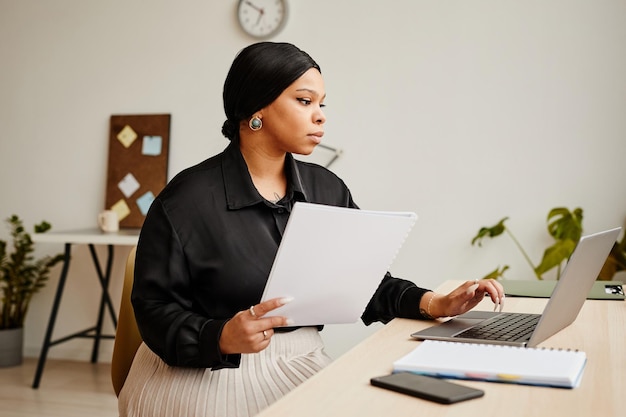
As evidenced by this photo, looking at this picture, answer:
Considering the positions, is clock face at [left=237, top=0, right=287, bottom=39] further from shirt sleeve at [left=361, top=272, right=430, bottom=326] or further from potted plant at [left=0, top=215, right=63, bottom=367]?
shirt sleeve at [left=361, top=272, right=430, bottom=326]

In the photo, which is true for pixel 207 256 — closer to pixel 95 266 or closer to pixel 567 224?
pixel 567 224

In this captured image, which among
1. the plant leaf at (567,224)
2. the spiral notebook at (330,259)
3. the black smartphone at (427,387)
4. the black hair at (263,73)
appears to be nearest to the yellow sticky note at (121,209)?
the plant leaf at (567,224)

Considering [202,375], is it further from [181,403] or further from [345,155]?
[345,155]

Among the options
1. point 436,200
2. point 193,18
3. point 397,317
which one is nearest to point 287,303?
point 397,317

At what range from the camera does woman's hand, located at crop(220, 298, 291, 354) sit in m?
1.24

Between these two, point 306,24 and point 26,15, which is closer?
point 306,24

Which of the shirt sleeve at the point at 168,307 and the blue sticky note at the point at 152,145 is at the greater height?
the blue sticky note at the point at 152,145

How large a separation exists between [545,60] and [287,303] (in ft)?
8.15

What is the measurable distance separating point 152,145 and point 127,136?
0.17m

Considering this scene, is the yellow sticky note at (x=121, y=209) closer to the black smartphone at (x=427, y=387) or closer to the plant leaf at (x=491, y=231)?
the plant leaf at (x=491, y=231)

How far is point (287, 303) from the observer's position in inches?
50.2

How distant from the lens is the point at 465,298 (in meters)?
1.49

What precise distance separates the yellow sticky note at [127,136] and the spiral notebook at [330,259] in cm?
282

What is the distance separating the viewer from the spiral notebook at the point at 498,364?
982mm
